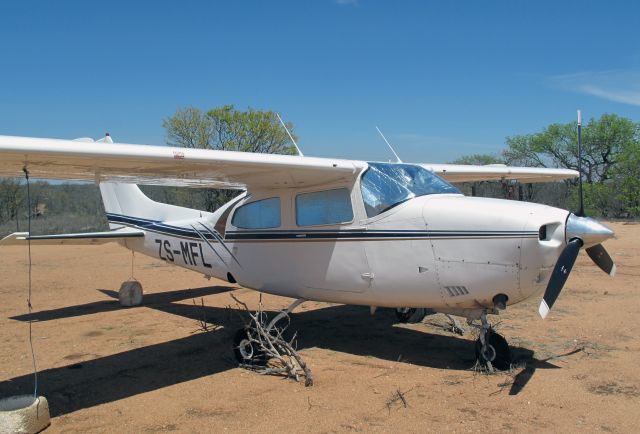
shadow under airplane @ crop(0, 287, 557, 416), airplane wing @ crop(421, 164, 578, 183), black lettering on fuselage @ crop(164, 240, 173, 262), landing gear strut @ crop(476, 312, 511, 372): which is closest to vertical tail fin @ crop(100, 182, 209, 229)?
black lettering on fuselage @ crop(164, 240, 173, 262)

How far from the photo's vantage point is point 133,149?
200 inches

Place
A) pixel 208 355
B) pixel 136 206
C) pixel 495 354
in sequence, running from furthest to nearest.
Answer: pixel 136 206 → pixel 208 355 → pixel 495 354

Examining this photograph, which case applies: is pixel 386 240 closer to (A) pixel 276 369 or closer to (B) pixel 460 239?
(B) pixel 460 239

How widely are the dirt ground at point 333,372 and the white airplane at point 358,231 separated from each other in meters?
0.76

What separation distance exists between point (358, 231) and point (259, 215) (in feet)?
5.62

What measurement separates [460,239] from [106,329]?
19.5ft

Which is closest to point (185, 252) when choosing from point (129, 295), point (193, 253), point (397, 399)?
point (193, 253)

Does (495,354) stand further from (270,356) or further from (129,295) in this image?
(129,295)

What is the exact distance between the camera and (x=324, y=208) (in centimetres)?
653

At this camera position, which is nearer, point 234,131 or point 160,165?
point 160,165

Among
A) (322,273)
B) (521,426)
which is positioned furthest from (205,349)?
(521,426)

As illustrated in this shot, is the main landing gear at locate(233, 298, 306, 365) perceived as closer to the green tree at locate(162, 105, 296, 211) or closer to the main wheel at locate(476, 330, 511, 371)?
the main wheel at locate(476, 330, 511, 371)

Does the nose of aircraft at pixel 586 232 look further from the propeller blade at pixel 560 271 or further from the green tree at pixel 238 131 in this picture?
the green tree at pixel 238 131

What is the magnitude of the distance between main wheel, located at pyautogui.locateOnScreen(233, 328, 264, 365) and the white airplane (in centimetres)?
2
